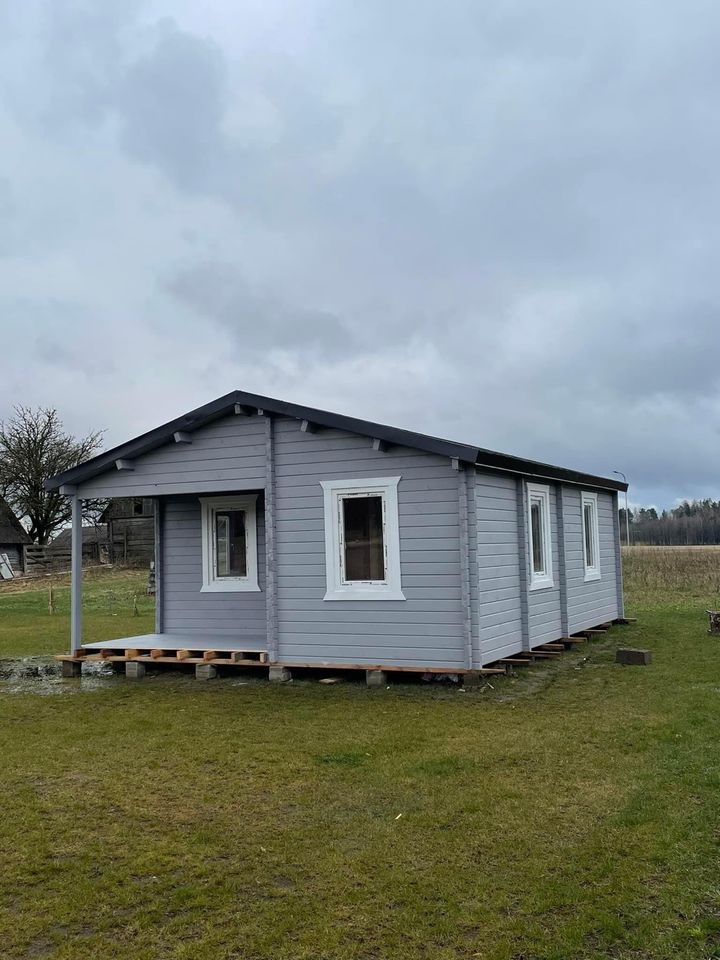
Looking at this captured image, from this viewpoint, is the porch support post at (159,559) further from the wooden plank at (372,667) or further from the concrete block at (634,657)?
the concrete block at (634,657)

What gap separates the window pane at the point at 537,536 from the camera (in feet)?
39.0

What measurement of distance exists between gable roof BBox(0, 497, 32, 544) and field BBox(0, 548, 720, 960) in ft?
95.5

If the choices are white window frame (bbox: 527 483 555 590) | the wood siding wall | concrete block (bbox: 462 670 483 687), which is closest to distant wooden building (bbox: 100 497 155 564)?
the wood siding wall

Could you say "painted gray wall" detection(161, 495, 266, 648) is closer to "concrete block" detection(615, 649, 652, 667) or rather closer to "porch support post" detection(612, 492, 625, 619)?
"concrete block" detection(615, 649, 652, 667)

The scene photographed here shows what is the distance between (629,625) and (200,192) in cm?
1244

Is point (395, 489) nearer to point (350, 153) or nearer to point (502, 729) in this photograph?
point (502, 729)

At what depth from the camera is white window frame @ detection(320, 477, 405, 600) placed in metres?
9.79

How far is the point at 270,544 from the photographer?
10.4 meters

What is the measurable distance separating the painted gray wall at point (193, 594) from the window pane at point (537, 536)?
13.4 ft

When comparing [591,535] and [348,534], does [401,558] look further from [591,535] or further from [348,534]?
[591,535]

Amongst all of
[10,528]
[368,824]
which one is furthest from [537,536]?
[10,528]

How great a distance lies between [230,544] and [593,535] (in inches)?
262

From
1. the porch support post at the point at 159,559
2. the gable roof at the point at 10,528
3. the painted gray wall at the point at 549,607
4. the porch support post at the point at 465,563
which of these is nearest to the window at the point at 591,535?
the painted gray wall at the point at 549,607

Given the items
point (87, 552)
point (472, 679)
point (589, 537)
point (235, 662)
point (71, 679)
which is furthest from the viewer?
point (87, 552)
